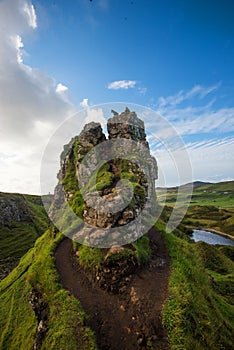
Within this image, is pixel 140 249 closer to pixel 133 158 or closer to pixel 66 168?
pixel 133 158

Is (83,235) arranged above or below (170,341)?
above

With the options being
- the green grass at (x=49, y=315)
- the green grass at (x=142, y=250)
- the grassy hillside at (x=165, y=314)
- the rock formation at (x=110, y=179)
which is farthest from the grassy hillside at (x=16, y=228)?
the green grass at (x=142, y=250)

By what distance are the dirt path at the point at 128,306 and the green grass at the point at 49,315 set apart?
105 cm

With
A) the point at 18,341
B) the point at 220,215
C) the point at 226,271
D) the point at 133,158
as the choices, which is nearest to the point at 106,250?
the point at 18,341

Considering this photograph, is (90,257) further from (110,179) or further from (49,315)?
(110,179)

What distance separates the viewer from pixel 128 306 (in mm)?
20188

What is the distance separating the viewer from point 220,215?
437 feet

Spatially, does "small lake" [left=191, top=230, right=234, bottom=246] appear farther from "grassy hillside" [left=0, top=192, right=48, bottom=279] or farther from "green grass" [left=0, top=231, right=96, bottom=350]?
"grassy hillside" [left=0, top=192, right=48, bottom=279]

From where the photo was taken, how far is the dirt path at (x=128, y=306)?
58.4ft

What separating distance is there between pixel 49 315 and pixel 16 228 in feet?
379

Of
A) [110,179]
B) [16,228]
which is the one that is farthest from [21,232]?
[110,179]

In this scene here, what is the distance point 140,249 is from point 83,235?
770 centimetres

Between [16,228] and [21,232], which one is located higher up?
[16,228]

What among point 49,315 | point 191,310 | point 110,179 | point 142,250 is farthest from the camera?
point 110,179
